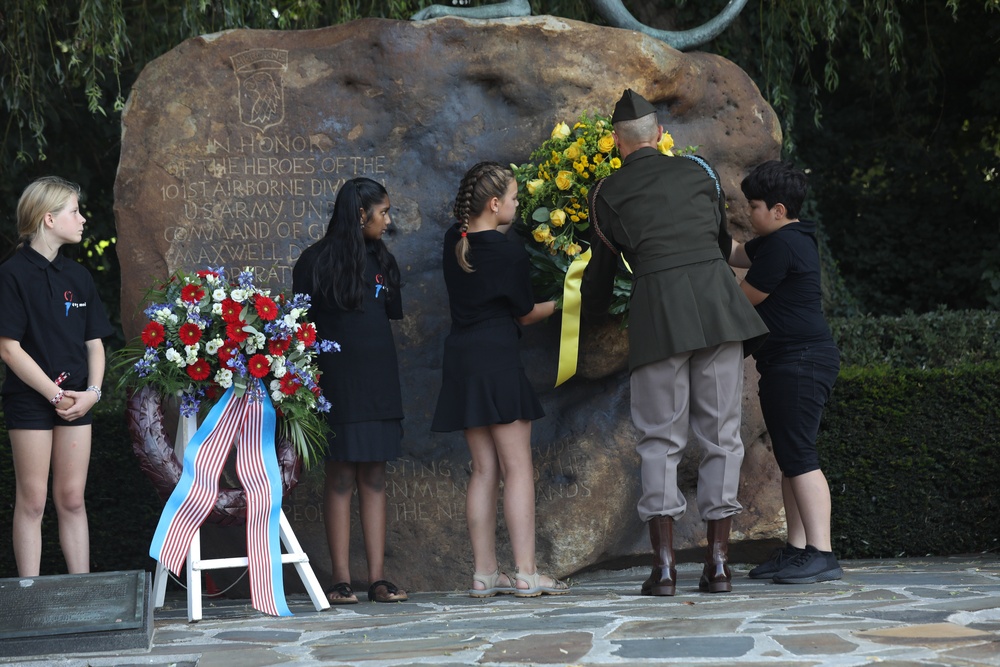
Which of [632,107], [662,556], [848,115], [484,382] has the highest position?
[848,115]

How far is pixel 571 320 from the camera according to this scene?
214 inches

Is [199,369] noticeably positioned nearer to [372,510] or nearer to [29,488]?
[29,488]

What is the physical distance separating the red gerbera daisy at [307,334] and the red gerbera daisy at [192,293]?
1.43 ft

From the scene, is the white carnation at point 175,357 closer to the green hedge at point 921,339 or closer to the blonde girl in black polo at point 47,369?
the blonde girl in black polo at point 47,369

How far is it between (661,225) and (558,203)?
2.69 feet

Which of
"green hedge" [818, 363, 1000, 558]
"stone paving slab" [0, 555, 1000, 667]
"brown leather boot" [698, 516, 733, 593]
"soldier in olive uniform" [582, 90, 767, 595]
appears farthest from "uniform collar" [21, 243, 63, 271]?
"green hedge" [818, 363, 1000, 558]

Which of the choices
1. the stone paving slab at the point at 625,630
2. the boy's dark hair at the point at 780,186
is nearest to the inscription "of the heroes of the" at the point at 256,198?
the stone paving slab at the point at 625,630

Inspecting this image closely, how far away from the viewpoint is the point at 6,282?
4.89 m

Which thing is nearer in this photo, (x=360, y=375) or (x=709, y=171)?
(x=709, y=171)

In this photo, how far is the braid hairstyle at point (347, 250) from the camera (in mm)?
5191

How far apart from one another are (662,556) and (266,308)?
1.92 meters

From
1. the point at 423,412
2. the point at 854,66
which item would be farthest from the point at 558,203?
the point at 854,66

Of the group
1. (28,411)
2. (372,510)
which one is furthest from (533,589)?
(28,411)

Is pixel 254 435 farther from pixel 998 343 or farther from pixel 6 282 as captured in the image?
pixel 998 343
